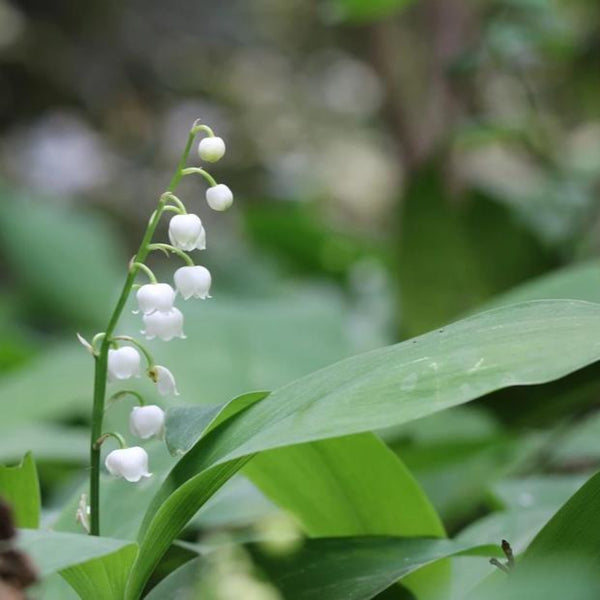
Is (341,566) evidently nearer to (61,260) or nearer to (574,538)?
(574,538)

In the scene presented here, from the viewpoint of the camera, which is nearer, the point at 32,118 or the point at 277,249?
the point at 277,249

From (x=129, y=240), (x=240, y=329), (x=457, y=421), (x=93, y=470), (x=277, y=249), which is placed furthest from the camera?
(x=129, y=240)

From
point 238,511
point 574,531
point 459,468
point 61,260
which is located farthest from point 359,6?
point 61,260

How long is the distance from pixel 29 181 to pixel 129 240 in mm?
469

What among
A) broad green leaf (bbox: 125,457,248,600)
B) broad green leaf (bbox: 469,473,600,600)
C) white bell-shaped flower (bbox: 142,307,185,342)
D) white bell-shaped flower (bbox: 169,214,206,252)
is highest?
white bell-shaped flower (bbox: 169,214,206,252)

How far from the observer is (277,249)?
117 inches

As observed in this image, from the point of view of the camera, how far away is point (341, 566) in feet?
2.07

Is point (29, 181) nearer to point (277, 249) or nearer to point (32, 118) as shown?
point (32, 118)

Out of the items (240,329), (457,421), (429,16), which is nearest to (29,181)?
(429,16)

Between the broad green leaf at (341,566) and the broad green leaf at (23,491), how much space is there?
0.09 meters

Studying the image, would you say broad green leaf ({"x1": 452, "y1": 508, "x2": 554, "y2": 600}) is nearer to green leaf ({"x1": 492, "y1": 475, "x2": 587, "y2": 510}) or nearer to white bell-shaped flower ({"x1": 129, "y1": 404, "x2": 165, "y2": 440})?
green leaf ({"x1": 492, "y1": 475, "x2": 587, "y2": 510})

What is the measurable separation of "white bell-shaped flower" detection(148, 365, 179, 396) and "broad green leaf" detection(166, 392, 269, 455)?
0.03 meters

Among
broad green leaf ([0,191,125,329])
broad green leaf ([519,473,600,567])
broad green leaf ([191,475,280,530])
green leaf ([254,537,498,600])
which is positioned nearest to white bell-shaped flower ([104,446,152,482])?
green leaf ([254,537,498,600])

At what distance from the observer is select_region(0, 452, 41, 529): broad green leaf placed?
2.14ft
